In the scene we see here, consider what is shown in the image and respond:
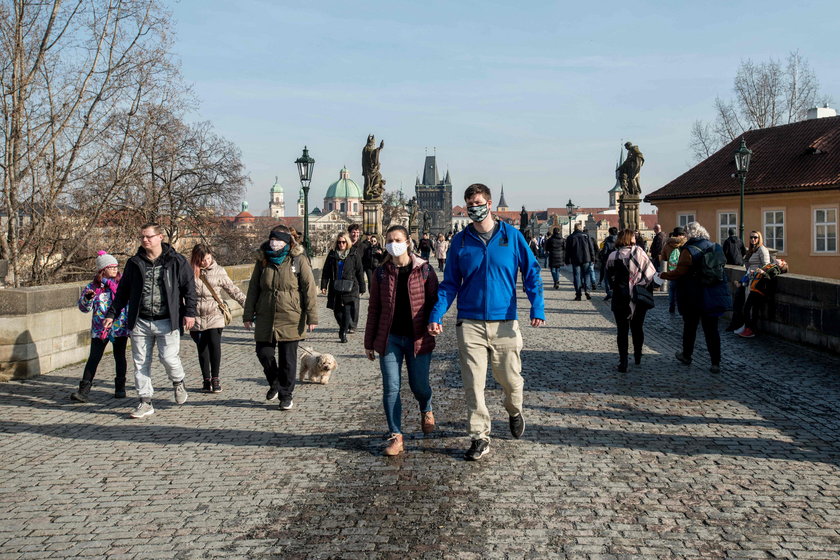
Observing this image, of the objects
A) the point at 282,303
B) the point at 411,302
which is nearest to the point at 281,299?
the point at 282,303

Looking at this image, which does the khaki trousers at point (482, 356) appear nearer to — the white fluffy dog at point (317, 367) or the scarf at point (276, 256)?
the scarf at point (276, 256)

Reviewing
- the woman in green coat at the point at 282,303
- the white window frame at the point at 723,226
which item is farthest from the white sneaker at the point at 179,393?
the white window frame at the point at 723,226

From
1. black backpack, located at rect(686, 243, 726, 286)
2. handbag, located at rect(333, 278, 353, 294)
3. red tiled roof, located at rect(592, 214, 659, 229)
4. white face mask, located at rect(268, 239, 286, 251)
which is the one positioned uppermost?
red tiled roof, located at rect(592, 214, 659, 229)

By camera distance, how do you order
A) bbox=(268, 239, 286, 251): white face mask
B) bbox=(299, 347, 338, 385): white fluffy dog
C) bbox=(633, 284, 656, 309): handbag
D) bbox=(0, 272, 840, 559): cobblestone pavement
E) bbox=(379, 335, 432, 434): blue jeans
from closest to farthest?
1. bbox=(0, 272, 840, 559): cobblestone pavement
2. bbox=(379, 335, 432, 434): blue jeans
3. bbox=(268, 239, 286, 251): white face mask
4. bbox=(299, 347, 338, 385): white fluffy dog
5. bbox=(633, 284, 656, 309): handbag

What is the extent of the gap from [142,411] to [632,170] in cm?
2333

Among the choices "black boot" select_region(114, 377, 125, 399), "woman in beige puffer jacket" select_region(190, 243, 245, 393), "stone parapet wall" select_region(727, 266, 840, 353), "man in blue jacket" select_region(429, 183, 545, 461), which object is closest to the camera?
"man in blue jacket" select_region(429, 183, 545, 461)

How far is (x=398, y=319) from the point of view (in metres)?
5.79

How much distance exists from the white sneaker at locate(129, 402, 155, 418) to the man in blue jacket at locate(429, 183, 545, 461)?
2923mm

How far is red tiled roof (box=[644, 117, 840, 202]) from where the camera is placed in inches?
1097

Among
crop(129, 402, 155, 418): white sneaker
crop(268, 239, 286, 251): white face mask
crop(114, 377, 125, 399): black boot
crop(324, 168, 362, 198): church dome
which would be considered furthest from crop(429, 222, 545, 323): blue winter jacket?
crop(324, 168, 362, 198): church dome

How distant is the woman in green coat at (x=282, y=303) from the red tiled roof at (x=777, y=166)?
78.2 feet

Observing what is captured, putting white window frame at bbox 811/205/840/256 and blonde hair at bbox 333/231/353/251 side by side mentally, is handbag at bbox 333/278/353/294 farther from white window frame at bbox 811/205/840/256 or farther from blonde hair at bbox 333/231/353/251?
white window frame at bbox 811/205/840/256

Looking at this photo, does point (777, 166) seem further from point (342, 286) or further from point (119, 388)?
point (119, 388)

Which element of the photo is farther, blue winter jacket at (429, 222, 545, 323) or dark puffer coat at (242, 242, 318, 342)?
dark puffer coat at (242, 242, 318, 342)
